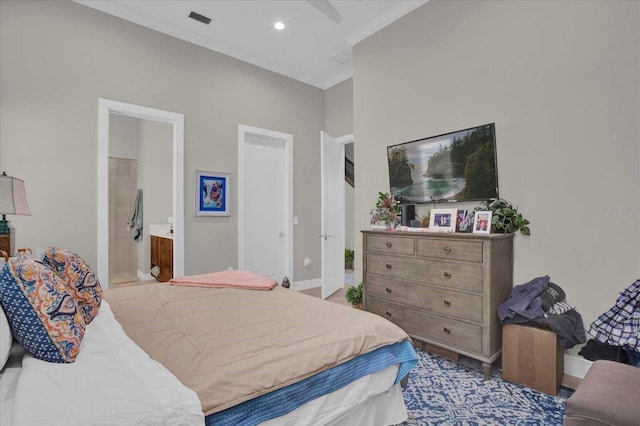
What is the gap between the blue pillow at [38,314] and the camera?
1.10m

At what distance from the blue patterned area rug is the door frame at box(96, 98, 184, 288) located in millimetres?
2947

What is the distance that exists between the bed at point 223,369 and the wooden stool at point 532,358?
1.07 metres

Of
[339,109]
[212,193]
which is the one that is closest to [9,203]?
[212,193]

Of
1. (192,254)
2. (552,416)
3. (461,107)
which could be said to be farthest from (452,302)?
(192,254)

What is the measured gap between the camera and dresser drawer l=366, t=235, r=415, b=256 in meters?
2.86

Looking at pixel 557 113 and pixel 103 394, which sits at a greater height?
pixel 557 113

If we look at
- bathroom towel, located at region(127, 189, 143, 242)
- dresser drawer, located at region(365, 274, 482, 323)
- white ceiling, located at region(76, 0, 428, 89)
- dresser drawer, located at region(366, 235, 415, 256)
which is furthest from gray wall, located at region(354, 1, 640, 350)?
bathroom towel, located at region(127, 189, 143, 242)

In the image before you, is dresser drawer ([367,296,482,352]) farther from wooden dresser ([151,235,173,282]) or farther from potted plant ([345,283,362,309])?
wooden dresser ([151,235,173,282])

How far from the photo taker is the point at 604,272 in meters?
2.23

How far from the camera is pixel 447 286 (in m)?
2.59

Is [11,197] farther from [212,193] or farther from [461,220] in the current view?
[461,220]

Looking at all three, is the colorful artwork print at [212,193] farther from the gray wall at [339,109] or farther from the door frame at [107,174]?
the gray wall at [339,109]

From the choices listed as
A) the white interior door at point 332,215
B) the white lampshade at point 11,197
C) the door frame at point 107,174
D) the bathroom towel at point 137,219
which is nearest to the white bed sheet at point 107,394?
the white lampshade at point 11,197

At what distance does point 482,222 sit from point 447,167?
2.21 feet
